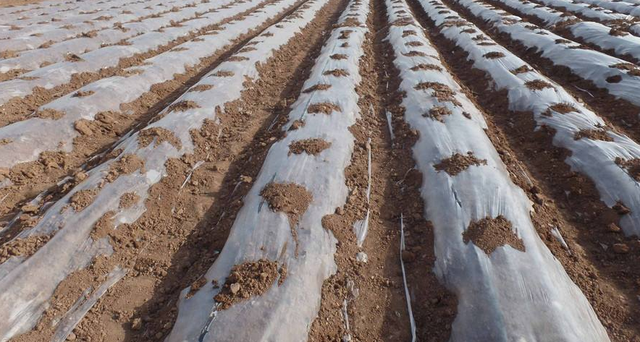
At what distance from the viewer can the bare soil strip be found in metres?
4.61

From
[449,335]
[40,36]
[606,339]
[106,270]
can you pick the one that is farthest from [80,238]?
[40,36]

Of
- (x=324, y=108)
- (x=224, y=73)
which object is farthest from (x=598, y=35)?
(x=224, y=73)

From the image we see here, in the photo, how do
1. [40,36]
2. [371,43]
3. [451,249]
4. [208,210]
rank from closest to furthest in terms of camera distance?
1. [451,249]
2. [208,210]
3. [40,36]
4. [371,43]

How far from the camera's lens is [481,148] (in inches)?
271

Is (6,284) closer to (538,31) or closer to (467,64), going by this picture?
(467,64)

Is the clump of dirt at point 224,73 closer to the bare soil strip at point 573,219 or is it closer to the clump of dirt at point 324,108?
the clump of dirt at point 324,108

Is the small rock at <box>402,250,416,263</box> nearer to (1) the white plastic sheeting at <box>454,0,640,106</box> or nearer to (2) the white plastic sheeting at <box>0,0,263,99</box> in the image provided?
(1) the white plastic sheeting at <box>454,0,640,106</box>

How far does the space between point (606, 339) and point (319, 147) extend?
5196 millimetres

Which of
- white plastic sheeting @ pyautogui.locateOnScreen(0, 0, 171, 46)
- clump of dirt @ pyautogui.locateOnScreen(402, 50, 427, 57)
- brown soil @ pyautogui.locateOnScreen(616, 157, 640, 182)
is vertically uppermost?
white plastic sheeting @ pyautogui.locateOnScreen(0, 0, 171, 46)

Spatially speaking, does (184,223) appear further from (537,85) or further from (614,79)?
(614,79)

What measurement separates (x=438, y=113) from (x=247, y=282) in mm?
6093

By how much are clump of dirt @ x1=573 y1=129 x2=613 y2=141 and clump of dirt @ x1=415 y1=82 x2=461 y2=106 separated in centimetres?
265

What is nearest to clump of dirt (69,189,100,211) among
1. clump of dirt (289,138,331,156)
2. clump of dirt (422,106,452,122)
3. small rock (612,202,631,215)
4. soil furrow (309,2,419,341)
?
clump of dirt (289,138,331,156)

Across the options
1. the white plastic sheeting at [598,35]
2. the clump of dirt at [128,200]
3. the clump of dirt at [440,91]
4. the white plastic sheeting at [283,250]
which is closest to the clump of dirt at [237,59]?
the white plastic sheeting at [283,250]
